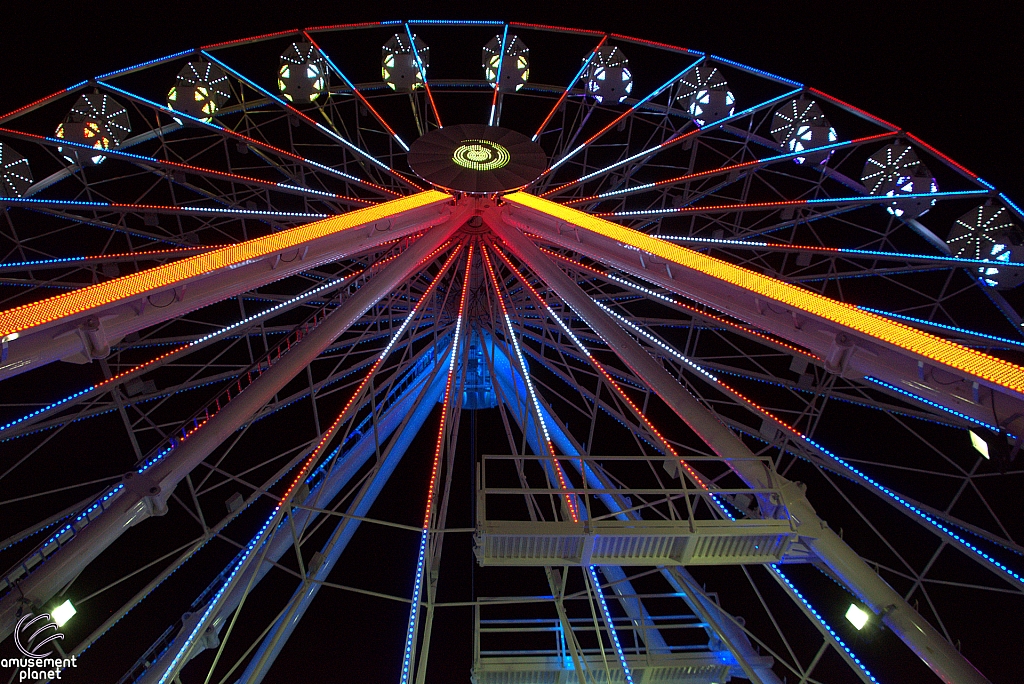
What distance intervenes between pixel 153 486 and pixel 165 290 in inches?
77.9

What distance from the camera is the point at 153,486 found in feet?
22.6

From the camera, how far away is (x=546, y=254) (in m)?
11.0

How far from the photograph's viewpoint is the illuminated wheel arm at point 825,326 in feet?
18.7

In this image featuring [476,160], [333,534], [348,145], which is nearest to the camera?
[333,534]

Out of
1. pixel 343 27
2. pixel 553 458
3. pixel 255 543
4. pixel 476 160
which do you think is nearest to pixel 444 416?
pixel 553 458

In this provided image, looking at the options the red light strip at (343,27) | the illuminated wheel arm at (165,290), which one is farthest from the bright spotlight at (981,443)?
the red light strip at (343,27)

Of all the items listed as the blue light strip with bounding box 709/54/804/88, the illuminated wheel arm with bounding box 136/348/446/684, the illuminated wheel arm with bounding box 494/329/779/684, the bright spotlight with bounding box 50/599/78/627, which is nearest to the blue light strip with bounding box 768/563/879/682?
the illuminated wheel arm with bounding box 494/329/779/684

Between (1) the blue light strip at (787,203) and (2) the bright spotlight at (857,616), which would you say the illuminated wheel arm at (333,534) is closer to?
(1) the blue light strip at (787,203)

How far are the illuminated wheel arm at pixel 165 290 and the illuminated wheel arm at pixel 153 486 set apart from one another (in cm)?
100

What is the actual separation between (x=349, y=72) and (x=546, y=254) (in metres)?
10.7

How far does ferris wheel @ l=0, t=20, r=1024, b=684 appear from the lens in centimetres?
690

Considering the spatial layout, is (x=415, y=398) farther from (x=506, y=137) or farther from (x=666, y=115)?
(x=666, y=115)

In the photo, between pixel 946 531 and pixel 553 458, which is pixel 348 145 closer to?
pixel 553 458

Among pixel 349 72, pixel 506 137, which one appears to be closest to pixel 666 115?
pixel 506 137
